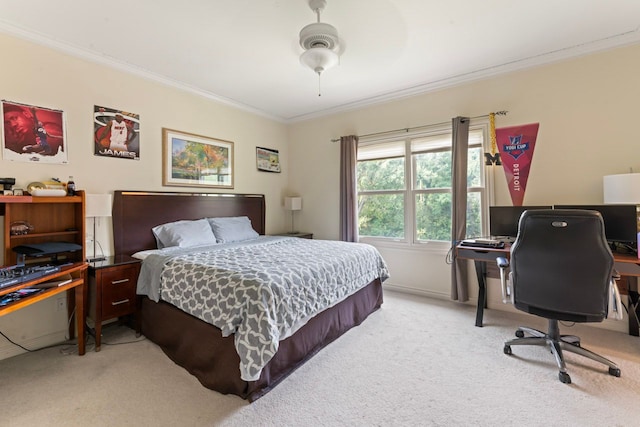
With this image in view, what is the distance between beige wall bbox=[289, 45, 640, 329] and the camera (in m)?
2.63

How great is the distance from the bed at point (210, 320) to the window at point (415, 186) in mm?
1029

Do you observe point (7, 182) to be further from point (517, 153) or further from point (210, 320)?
point (517, 153)

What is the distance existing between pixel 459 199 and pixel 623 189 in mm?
1340

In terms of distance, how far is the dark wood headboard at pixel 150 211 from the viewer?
2.91 meters

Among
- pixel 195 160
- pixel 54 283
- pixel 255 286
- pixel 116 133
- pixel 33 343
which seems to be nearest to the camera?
pixel 255 286

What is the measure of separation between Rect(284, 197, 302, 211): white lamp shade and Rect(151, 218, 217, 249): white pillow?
63.9 inches

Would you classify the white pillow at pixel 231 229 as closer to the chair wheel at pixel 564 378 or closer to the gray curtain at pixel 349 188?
the gray curtain at pixel 349 188

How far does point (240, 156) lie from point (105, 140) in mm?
1694

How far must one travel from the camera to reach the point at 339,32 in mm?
2430

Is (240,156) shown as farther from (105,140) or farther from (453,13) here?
(453,13)

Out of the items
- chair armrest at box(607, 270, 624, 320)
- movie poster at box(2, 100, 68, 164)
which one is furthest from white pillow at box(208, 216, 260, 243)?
chair armrest at box(607, 270, 624, 320)

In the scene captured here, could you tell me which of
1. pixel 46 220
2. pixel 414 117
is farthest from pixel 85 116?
pixel 414 117

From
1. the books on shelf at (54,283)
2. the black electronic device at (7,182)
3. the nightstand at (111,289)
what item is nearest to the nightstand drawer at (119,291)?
the nightstand at (111,289)

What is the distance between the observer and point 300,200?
15.7 ft
